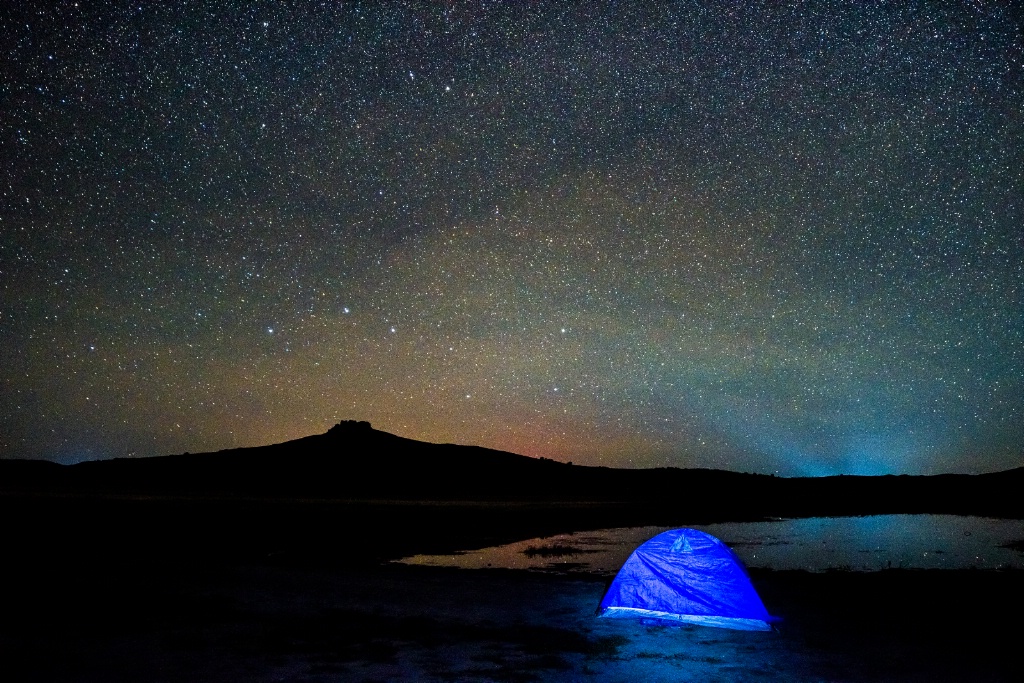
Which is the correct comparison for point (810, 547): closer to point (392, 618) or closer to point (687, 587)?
point (687, 587)

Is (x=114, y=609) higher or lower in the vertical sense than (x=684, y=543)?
lower

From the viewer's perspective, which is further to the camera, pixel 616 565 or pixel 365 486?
pixel 365 486

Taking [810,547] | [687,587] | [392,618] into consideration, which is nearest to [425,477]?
[810,547]

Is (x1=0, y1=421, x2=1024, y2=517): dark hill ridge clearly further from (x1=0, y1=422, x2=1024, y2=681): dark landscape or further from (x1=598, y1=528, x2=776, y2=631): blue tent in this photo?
(x1=598, y1=528, x2=776, y2=631): blue tent

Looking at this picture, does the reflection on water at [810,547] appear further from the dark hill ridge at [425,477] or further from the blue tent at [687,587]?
the dark hill ridge at [425,477]

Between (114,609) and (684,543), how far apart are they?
10.8 metres

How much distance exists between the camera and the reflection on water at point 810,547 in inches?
958

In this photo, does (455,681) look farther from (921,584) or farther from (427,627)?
(921,584)

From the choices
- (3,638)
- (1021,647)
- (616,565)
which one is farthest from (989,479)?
(3,638)

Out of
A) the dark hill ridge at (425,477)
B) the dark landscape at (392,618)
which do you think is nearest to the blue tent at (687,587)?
the dark landscape at (392,618)

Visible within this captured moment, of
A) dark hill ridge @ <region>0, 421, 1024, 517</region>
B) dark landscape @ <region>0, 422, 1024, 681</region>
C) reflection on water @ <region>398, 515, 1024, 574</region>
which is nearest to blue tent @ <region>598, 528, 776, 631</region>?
dark landscape @ <region>0, 422, 1024, 681</region>

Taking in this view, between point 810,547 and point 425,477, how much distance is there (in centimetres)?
8428

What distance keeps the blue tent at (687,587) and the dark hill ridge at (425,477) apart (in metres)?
71.0

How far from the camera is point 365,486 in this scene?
98.0 m
